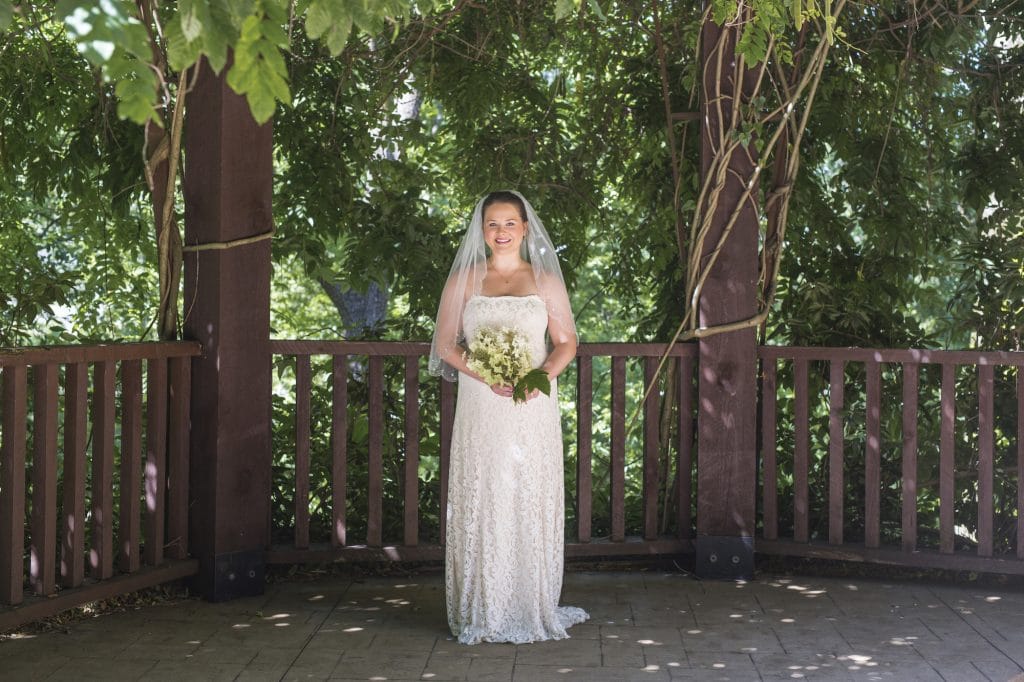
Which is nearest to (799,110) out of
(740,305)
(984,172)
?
(984,172)

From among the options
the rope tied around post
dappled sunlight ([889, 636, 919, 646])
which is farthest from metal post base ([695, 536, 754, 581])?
the rope tied around post

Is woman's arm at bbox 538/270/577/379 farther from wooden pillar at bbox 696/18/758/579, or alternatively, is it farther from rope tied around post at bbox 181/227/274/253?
rope tied around post at bbox 181/227/274/253

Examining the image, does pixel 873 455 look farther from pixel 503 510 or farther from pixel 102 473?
pixel 102 473

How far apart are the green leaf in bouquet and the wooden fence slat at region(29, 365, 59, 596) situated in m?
1.74

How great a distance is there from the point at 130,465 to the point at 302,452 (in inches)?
33.0

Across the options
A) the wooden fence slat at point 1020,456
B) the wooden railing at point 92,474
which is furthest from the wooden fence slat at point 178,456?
the wooden fence slat at point 1020,456

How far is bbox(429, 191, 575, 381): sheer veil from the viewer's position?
4.62m

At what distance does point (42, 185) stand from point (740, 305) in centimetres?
418

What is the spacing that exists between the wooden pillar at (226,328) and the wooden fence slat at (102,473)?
0.40m

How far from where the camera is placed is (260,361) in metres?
4.92

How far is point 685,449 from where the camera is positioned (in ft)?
18.2

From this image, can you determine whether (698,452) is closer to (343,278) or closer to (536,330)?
(536,330)

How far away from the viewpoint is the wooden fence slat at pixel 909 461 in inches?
207

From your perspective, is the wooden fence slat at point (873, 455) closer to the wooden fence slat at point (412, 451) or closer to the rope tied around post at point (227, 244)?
the wooden fence slat at point (412, 451)
